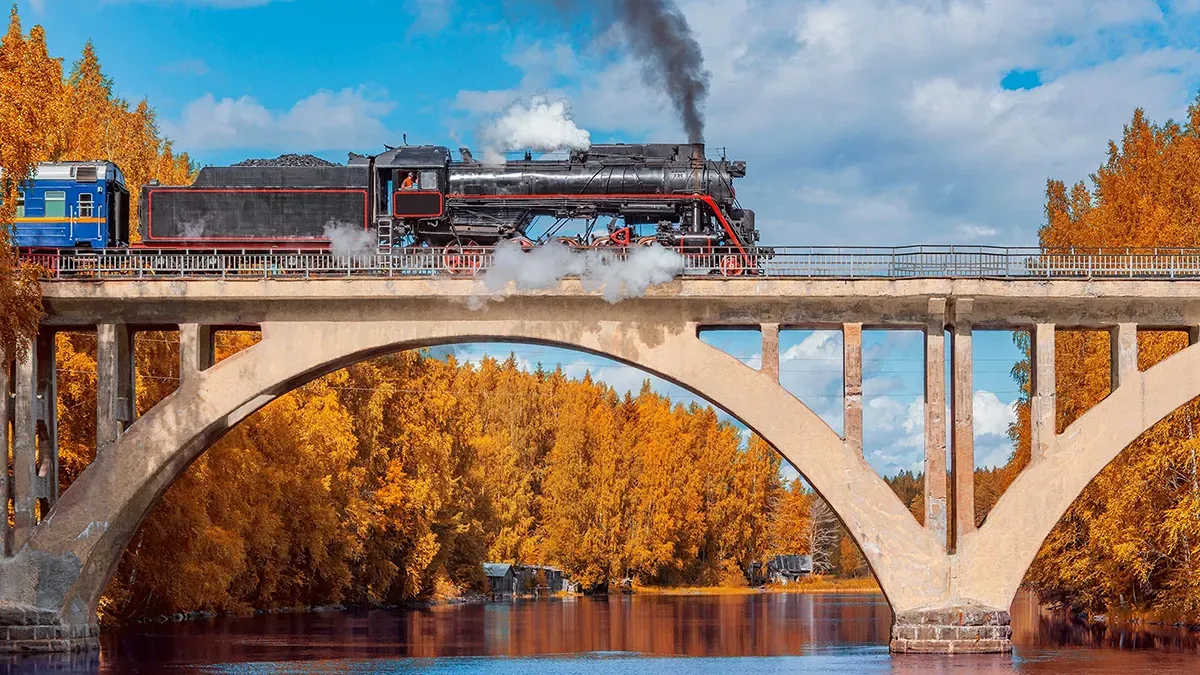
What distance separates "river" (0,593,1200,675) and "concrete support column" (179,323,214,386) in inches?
274

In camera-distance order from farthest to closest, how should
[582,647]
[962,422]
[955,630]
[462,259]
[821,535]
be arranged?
[821,535]
[582,647]
[462,259]
[962,422]
[955,630]

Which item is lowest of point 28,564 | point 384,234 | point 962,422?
point 28,564

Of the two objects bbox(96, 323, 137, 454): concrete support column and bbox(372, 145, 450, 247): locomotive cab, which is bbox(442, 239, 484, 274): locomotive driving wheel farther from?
bbox(96, 323, 137, 454): concrete support column

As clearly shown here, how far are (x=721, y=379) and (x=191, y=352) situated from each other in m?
13.0

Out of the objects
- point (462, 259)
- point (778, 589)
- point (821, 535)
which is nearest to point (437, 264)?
point (462, 259)

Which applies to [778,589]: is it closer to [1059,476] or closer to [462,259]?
[1059,476]

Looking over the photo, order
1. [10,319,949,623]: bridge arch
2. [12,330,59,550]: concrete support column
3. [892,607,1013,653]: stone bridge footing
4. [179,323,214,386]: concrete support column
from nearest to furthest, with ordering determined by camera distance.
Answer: [892,607,1013,653]: stone bridge footing < [10,319,949,623]: bridge arch < [12,330,59,550]: concrete support column < [179,323,214,386]: concrete support column

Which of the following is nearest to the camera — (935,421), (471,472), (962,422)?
(962,422)

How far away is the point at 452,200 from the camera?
42.1 metres

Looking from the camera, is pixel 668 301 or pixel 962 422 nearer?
pixel 962 422

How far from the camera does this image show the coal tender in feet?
135

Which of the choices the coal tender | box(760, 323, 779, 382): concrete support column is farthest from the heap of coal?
box(760, 323, 779, 382): concrete support column

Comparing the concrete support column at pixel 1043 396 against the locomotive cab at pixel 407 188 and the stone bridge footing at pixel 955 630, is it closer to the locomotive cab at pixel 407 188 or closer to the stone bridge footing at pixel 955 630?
the stone bridge footing at pixel 955 630

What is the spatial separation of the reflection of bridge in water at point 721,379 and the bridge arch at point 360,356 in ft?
0.16
